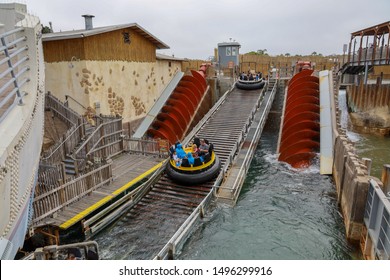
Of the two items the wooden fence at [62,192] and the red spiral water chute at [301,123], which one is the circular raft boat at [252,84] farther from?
the wooden fence at [62,192]

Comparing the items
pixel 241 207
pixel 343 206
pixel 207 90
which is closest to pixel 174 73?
pixel 207 90

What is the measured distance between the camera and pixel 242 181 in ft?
44.1

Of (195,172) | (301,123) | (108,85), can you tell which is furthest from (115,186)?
(301,123)

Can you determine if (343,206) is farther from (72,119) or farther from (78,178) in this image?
(72,119)

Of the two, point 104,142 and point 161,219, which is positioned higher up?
point 104,142

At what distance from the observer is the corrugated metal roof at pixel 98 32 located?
594 inches

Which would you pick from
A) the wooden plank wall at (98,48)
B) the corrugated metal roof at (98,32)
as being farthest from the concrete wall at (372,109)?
the wooden plank wall at (98,48)

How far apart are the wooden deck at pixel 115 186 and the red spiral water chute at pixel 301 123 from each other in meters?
7.34

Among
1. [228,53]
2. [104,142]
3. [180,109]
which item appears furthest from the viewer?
[228,53]

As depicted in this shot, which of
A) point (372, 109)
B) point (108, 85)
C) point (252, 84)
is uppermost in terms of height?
point (108, 85)

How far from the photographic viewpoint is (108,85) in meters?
17.2

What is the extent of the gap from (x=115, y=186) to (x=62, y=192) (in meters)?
2.44

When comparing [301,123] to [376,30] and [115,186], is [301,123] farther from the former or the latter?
[376,30]

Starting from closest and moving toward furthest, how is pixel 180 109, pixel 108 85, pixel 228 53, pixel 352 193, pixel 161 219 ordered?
1. pixel 352 193
2. pixel 161 219
3. pixel 108 85
4. pixel 180 109
5. pixel 228 53
